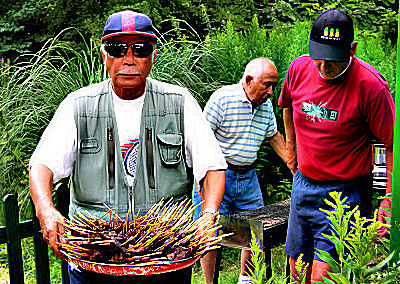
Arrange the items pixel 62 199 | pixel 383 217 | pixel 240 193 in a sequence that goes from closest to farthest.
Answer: pixel 383 217 → pixel 62 199 → pixel 240 193

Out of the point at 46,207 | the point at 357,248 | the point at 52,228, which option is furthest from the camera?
the point at 46,207

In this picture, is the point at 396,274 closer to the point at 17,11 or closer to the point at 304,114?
the point at 304,114

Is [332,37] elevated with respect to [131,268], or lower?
elevated

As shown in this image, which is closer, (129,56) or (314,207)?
(129,56)

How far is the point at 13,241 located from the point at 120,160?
1287 mm

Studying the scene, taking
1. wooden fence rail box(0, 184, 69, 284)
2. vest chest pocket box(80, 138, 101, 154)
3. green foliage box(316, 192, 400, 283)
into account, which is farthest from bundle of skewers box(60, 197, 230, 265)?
wooden fence rail box(0, 184, 69, 284)

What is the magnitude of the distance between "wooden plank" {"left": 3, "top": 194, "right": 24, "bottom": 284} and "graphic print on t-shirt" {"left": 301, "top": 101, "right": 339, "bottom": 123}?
6.69 ft

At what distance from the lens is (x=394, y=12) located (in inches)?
464

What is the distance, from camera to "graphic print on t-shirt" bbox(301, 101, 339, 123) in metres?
3.70

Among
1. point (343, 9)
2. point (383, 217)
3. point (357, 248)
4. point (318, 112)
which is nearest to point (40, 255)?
point (318, 112)

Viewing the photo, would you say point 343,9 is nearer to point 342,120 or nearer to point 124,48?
point 342,120

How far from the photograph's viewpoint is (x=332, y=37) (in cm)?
360

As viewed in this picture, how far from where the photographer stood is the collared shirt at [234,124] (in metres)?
5.17

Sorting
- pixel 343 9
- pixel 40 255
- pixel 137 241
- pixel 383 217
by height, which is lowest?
pixel 40 255
